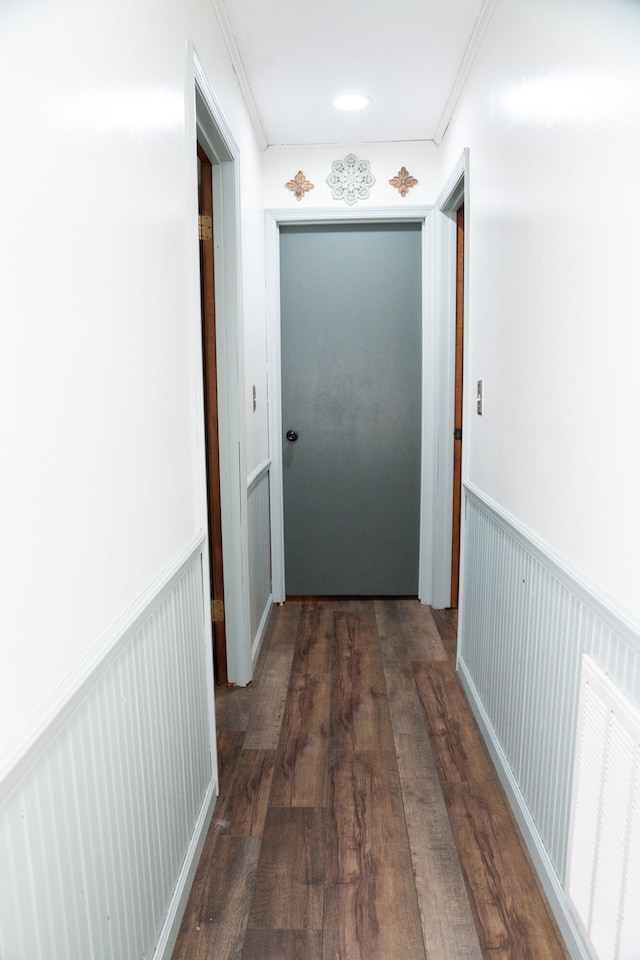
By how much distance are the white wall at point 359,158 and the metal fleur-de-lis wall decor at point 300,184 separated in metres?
0.02

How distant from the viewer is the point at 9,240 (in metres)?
0.76

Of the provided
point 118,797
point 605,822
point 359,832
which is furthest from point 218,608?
point 605,822

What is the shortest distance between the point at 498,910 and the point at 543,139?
71.5 inches

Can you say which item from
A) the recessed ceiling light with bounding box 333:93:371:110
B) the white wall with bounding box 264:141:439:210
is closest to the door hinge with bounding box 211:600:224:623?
the white wall with bounding box 264:141:439:210

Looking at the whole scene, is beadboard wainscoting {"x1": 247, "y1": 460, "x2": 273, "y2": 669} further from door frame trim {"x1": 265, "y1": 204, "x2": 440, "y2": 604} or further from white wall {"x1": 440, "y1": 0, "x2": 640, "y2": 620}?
white wall {"x1": 440, "y1": 0, "x2": 640, "y2": 620}

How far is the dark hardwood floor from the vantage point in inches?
57.3

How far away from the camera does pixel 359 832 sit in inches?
71.0

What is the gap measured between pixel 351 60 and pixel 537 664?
7.20 feet

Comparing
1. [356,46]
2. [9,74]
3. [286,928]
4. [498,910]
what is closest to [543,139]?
[356,46]

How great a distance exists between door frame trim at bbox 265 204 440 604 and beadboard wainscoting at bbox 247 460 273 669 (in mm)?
90

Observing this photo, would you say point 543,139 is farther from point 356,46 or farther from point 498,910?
point 498,910

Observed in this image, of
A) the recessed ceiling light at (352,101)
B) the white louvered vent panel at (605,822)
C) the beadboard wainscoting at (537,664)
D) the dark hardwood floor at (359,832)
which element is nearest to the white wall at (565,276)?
the beadboard wainscoting at (537,664)

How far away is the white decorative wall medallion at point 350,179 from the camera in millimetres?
3301

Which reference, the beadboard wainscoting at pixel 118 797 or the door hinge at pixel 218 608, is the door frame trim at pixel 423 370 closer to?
the door hinge at pixel 218 608
